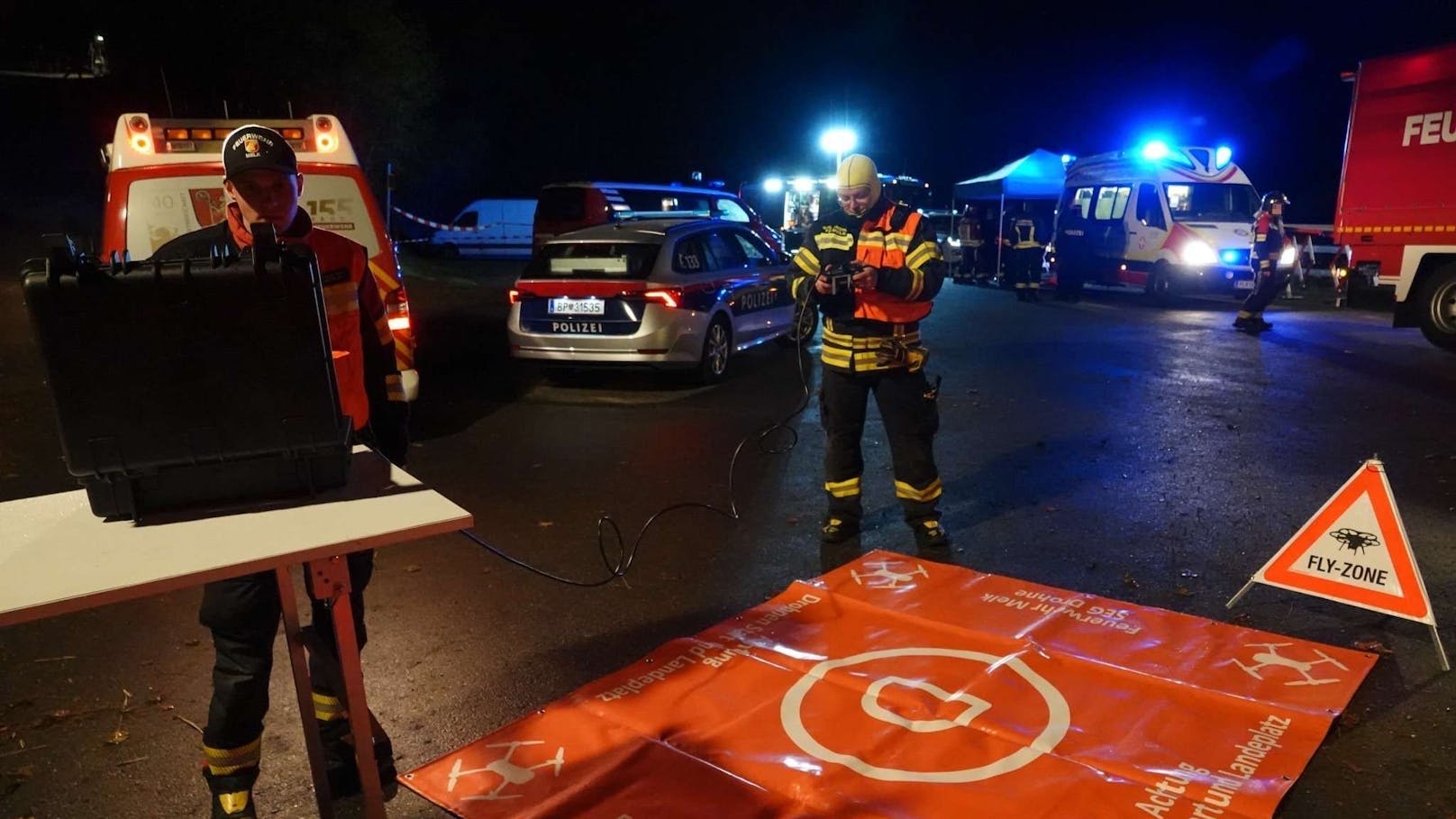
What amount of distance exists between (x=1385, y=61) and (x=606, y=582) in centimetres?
1284

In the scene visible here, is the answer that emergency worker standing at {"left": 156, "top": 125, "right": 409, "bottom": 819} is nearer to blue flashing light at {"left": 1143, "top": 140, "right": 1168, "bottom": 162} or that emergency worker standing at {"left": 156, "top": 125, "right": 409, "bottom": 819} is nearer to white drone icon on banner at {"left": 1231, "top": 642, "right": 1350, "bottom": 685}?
white drone icon on banner at {"left": 1231, "top": 642, "right": 1350, "bottom": 685}

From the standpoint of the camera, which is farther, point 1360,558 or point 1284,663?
point 1360,558

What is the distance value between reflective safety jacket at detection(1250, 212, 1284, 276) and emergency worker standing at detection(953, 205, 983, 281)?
918cm

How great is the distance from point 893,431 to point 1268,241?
35.1 feet

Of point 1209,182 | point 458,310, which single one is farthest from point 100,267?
point 1209,182

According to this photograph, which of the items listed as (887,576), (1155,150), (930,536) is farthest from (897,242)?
(1155,150)

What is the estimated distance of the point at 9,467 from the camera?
23.4ft

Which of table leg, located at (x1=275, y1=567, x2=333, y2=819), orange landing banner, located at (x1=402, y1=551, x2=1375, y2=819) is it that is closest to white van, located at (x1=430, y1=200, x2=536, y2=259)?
orange landing banner, located at (x1=402, y1=551, x2=1375, y2=819)

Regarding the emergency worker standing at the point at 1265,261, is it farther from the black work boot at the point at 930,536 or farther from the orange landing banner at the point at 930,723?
the orange landing banner at the point at 930,723

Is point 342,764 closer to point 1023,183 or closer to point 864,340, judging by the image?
point 864,340

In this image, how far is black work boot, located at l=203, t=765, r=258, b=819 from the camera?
276cm

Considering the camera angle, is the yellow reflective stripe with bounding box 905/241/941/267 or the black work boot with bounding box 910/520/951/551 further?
the black work boot with bounding box 910/520/951/551

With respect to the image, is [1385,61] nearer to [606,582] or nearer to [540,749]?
[606,582]

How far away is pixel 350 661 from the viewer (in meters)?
2.47
